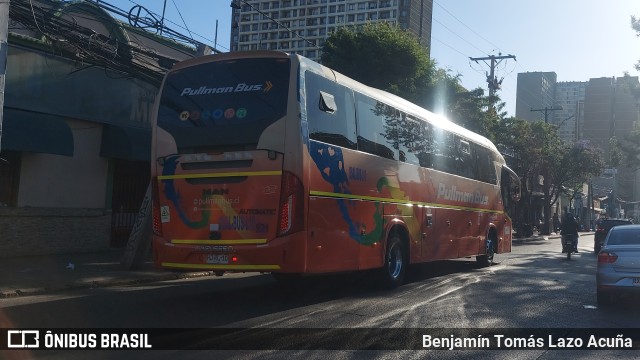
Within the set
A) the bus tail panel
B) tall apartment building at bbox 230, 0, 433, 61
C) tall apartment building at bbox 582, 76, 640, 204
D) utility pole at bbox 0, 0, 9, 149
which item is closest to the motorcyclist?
the bus tail panel

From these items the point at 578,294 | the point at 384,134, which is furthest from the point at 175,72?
the point at 578,294

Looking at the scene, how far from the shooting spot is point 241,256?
883 cm

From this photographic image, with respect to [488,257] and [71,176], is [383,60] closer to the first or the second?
[488,257]

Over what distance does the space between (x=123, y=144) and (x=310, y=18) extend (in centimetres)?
→ 13997

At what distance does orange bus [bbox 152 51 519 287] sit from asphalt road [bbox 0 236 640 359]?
2.31 feet

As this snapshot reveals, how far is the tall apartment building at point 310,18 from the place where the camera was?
13800 cm

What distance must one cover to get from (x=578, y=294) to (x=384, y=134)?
525cm

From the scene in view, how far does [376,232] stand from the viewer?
10.9m

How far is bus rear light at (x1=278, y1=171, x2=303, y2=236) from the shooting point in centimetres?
869

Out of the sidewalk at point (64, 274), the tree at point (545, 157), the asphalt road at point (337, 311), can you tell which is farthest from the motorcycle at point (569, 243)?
the tree at point (545, 157)

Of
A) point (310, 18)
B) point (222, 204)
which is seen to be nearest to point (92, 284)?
point (222, 204)

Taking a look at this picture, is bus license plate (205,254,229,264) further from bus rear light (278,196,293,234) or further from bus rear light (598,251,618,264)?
bus rear light (598,251,618,264)

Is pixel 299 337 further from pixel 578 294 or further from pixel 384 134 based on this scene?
pixel 578 294

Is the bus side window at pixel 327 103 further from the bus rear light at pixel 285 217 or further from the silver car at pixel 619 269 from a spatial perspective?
the silver car at pixel 619 269
